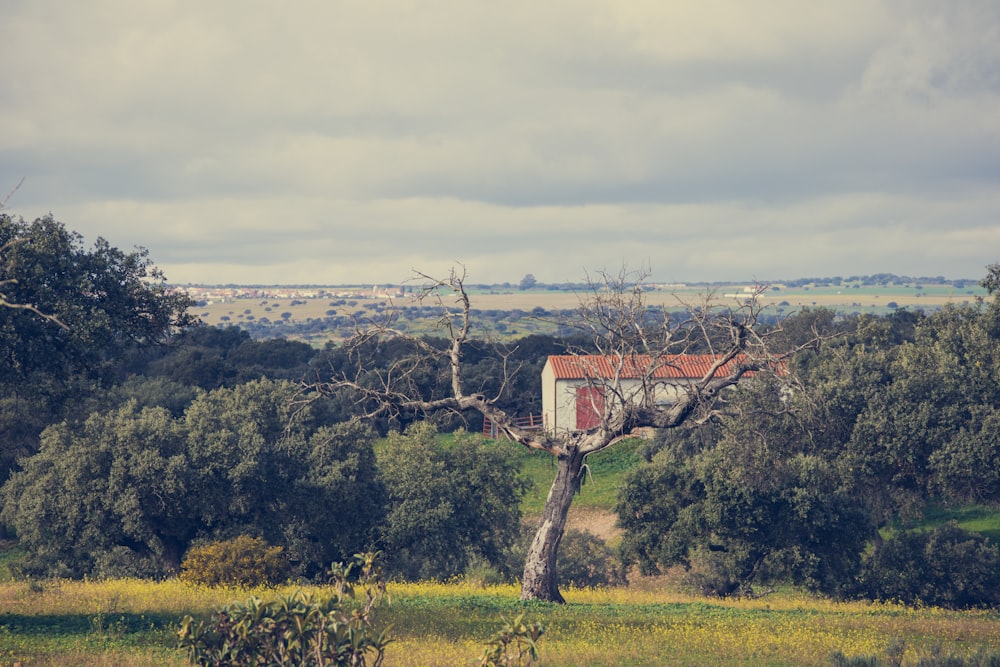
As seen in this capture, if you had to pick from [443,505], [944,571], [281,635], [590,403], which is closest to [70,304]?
[281,635]

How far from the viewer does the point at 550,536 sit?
90.6 feet

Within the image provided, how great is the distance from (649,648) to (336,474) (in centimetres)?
2116

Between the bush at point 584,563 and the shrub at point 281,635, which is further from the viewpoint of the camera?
the bush at point 584,563

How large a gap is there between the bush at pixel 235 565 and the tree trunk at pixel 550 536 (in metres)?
7.89

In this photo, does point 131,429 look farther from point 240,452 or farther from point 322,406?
point 322,406

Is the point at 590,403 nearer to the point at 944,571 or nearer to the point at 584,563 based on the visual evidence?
the point at 584,563

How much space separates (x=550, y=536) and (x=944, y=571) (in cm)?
1979

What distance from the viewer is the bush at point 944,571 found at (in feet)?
125

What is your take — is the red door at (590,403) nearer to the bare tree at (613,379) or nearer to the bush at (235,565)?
the bare tree at (613,379)

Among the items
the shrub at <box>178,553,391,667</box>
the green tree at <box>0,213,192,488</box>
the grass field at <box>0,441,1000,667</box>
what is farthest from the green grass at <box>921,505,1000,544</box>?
the shrub at <box>178,553,391,667</box>

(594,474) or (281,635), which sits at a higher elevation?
(281,635)

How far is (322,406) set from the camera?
50188mm

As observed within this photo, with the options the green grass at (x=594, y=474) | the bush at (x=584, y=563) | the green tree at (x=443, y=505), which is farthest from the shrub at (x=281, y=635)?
the green grass at (x=594, y=474)

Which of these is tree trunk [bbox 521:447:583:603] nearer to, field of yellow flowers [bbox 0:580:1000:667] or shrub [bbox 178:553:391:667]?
field of yellow flowers [bbox 0:580:1000:667]
